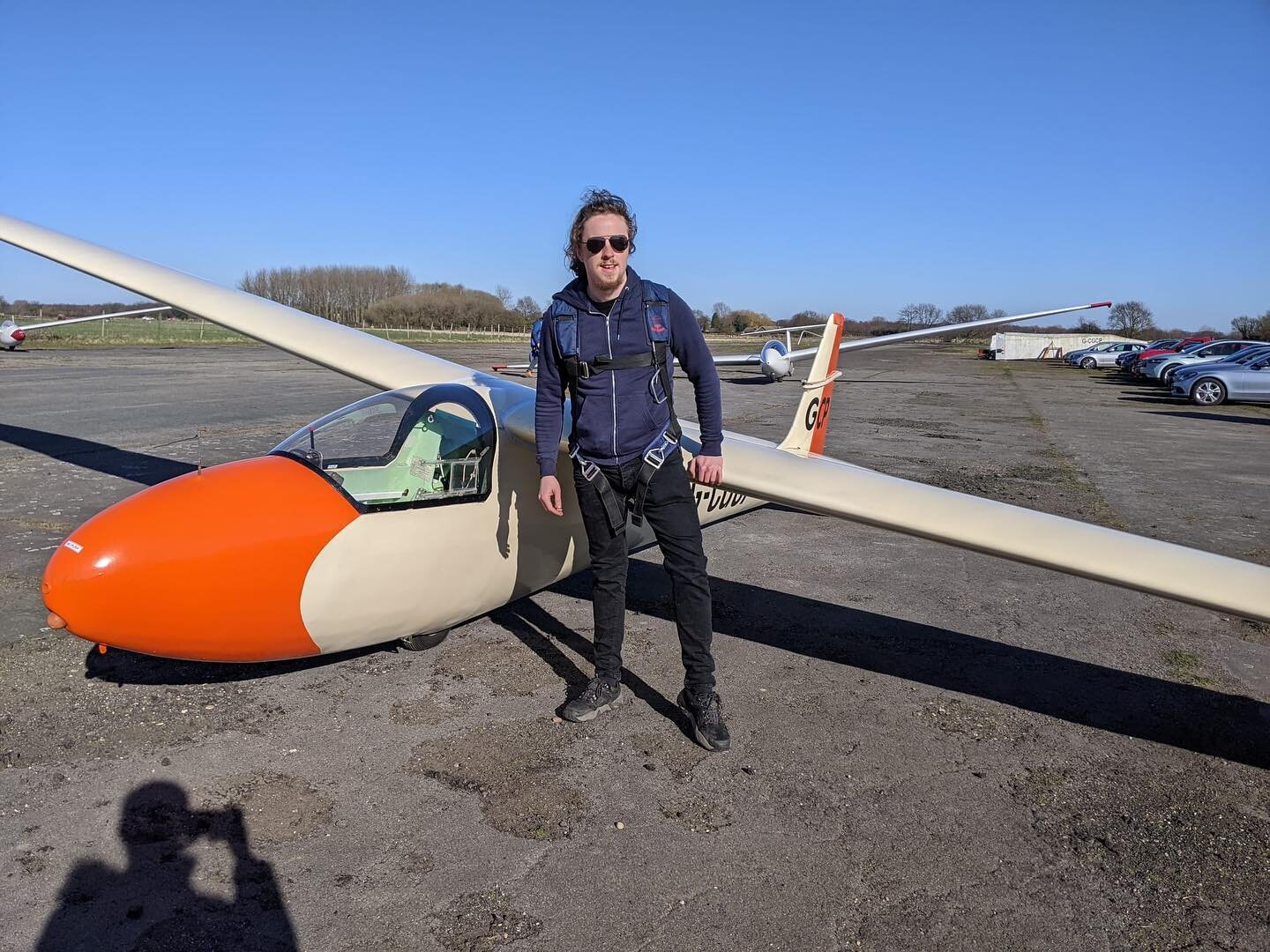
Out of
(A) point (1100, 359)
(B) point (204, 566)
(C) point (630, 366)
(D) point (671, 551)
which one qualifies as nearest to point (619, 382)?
(C) point (630, 366)

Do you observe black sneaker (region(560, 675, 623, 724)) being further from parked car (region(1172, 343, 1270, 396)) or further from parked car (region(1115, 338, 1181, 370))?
parked car (region(1115, 338, 1181, 370))

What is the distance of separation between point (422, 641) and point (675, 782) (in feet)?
6.37

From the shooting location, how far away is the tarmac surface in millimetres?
2826

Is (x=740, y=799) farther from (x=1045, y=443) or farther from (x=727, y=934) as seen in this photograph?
(x=1045, y=443)

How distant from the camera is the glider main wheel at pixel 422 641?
490 centimetres

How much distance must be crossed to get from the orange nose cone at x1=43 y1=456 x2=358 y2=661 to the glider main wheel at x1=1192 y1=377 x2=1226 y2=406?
93.9ft

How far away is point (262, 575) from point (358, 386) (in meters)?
20.2

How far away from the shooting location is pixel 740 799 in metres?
3.57

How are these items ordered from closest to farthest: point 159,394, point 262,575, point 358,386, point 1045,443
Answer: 1. point 262,575
2. point 1045,443
3. point 159,394
4. point 358,386

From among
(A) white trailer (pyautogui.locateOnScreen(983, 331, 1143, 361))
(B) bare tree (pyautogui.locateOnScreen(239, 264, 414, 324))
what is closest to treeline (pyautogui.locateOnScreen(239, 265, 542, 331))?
(B) bare tree (pyautogui.locateOnScreen(239, 264, 414, 324))

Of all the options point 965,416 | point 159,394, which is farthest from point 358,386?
point 965,416

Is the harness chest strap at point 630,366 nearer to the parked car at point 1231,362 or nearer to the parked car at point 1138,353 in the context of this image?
the parked car at point 1231,362

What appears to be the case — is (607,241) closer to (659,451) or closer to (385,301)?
(659,451)

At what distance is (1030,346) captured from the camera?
66500mm
